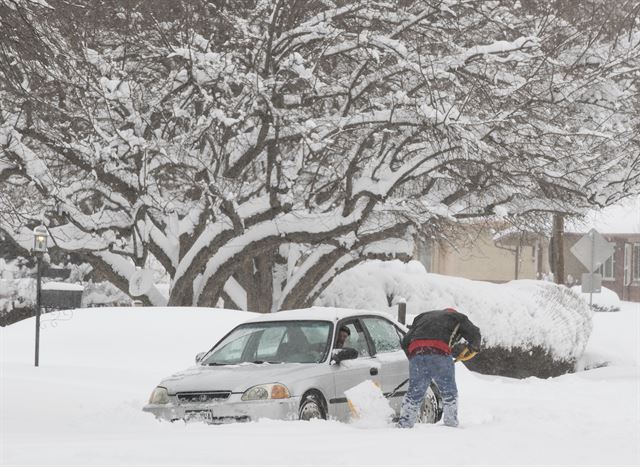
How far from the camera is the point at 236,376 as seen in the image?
416 inches

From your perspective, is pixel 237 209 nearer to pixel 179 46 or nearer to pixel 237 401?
pixel 179 46

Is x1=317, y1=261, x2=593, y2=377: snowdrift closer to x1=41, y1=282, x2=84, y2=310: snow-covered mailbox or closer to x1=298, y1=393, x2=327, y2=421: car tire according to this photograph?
x1=41, y1=282, x2=84, y2=310: snow-covered mailbox

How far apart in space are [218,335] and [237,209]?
15.2ft

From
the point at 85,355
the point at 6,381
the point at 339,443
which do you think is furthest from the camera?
the point at 85,355

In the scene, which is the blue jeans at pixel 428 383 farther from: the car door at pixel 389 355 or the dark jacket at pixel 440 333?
the car door at pixel 389 355

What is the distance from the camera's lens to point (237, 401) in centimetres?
1024

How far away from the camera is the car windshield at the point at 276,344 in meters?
11.3

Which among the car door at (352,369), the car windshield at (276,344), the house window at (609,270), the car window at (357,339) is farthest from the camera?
the house window at (609,270)

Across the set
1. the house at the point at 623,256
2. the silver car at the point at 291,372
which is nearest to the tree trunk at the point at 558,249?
the silver car at the point at 291,372

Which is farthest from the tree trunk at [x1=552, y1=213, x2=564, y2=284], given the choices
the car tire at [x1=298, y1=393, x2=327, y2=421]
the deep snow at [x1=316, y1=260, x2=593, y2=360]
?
the car tire at [x1=298, y1=393, x2=327, y2=421]

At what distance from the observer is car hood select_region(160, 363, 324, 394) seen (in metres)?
10.4

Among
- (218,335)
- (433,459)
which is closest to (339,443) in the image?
(433,459)

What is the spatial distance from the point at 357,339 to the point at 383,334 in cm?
64

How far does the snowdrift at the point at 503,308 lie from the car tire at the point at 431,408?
31.2 feet
